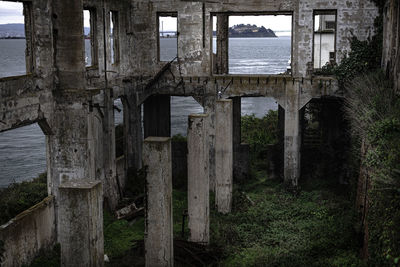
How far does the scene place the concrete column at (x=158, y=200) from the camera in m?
10.5

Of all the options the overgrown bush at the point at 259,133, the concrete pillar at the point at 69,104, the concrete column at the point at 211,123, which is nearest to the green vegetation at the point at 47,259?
the concrete pillar at the point at 69,104

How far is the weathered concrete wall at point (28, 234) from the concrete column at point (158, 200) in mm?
3040

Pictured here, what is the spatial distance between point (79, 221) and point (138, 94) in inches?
498

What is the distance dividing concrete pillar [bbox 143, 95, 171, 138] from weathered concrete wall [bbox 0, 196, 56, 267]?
8.10m

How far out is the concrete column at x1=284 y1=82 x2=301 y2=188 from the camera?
1942 centimetres

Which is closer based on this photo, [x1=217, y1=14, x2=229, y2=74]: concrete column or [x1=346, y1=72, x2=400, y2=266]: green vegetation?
[x1=346, y1=72, x2=400, y2=266]: green vegetation

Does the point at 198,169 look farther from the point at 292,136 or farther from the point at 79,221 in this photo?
the point at 292,136

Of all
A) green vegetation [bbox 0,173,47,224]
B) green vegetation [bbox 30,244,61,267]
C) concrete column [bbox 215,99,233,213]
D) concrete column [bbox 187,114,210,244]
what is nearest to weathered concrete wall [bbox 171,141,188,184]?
concrete column [bbox 215,99,233,213]

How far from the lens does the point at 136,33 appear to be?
19891 millimetres

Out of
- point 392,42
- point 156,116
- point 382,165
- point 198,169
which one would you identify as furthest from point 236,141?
point 382,165

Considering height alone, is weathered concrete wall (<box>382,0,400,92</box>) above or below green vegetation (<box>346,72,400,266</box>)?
above

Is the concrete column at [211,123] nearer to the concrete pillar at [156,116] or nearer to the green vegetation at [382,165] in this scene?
the concrete pillar at [156,116]

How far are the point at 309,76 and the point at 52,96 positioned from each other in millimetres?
9171

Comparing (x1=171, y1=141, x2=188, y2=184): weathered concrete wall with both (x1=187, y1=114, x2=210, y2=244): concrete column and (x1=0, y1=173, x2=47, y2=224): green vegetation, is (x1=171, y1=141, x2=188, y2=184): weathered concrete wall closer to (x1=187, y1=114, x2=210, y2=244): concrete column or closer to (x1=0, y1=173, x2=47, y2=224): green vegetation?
(x1=0, y1=173, x2=47, y2=224): green vegetation
